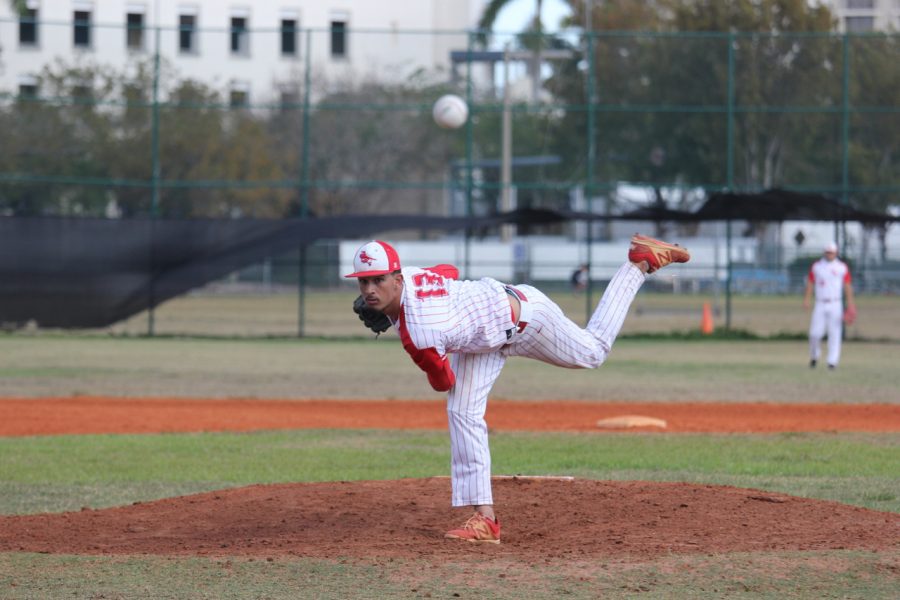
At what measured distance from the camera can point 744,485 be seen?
923 cm

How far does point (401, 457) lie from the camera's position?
436 inches

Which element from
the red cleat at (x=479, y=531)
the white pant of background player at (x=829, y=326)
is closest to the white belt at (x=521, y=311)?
the red cleat at (x=479, y=531)

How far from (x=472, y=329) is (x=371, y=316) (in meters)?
0.50

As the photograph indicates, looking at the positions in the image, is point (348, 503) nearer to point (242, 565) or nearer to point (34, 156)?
point (242, 565)

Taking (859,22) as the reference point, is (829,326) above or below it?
below

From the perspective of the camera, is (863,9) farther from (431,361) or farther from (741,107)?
(431,361)

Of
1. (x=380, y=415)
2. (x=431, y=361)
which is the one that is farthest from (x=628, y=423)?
(x=431, y=361)

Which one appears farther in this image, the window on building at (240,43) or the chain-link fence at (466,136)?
the window on building at (240,43)

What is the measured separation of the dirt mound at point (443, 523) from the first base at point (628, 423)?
4.52 m

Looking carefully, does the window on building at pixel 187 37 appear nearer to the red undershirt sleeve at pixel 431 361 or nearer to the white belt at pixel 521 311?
the white belt at pixel 521 311

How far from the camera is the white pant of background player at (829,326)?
65.2ft

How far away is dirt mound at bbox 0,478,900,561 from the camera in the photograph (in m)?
6.61

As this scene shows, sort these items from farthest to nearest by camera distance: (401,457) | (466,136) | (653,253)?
1. (466,136)
2. (401,457)
3. (653,253)

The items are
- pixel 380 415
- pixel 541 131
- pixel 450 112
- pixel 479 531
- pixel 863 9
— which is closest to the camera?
pixel 479 531
